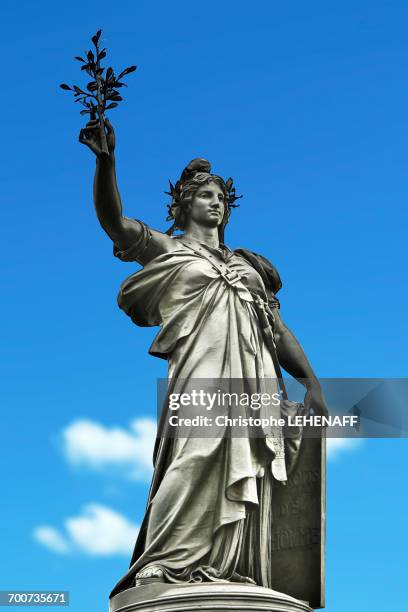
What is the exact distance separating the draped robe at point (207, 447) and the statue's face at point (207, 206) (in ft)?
1.17

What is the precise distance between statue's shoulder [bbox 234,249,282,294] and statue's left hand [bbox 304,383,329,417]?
1325 mm

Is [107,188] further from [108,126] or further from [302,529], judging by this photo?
[302,529]

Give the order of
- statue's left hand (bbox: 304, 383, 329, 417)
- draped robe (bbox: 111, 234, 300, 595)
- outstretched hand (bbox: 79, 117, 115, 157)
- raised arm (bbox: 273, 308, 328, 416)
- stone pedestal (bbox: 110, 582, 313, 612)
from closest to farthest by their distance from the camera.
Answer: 1. stone pedestal (bbox: 110, 582, 313, 612)
2. draped robe (bbox: 111, 234, 300, 595)
3. outstretched hand (bbox: 79, 117, 115, 157)
4. statue's left hand (bbox: 304, 383, 329, 417)
5. raised arm (bbox: 273, 308, 328, 416)

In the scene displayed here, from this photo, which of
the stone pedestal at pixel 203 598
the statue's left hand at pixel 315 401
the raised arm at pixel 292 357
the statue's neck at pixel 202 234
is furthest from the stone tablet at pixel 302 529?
the statue's neck at pixel 202 234

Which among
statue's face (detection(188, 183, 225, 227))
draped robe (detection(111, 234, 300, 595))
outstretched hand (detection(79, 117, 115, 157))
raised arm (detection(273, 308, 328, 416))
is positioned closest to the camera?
draped robe (detection(111, 234, 300, 595))

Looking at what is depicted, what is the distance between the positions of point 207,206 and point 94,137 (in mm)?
1889

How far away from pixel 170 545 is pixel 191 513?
1.29ft

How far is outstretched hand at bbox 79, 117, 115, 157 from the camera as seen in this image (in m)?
13.9

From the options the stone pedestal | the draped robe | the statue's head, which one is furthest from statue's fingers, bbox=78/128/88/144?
the stone pedestal

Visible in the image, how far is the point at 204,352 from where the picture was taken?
14.0 m

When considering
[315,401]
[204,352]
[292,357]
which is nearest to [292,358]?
[292,357]

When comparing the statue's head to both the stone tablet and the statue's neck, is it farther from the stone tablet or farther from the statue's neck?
the stone tablet

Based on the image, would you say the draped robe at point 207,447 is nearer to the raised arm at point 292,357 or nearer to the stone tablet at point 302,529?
the stone tablet at point 302,529

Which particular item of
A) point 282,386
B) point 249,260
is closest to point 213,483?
point 282,386
